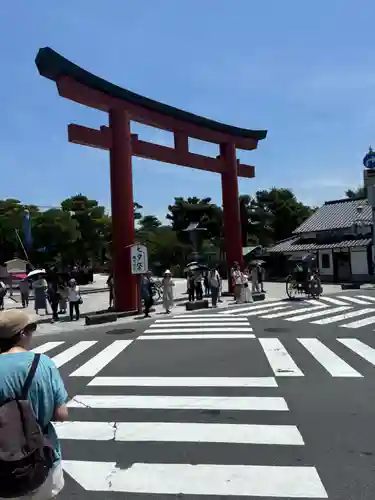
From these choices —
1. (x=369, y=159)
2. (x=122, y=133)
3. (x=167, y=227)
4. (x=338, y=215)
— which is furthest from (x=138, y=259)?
(x=167, y=227)

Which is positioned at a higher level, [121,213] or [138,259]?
[121,213]

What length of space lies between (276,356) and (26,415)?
294 inches

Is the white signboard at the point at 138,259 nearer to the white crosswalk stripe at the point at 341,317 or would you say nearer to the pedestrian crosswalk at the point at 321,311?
the pedestrian crosswalk at the point at 321,311

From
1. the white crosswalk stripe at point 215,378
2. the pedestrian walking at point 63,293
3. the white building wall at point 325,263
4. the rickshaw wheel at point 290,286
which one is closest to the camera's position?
the white crosswalk stripe at point 215,378

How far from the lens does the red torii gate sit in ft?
51.1

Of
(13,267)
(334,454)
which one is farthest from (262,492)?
(13,267)

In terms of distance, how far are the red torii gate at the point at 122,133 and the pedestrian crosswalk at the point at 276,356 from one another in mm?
5709

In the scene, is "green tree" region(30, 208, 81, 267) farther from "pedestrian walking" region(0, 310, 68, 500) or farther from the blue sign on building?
"pedestrian walking" region(0, 310, 68, 500)

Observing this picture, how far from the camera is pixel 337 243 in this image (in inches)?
1411

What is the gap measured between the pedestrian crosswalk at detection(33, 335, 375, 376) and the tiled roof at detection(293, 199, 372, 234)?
2692cm

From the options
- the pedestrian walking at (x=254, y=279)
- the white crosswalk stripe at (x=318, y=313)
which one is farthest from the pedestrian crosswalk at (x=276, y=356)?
the pedestrian walking at (x=254, y=279)

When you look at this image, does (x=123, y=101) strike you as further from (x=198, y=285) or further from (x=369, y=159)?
(x=369, y=159)

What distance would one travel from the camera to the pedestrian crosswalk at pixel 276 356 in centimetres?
785

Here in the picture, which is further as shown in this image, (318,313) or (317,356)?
(318,313)
